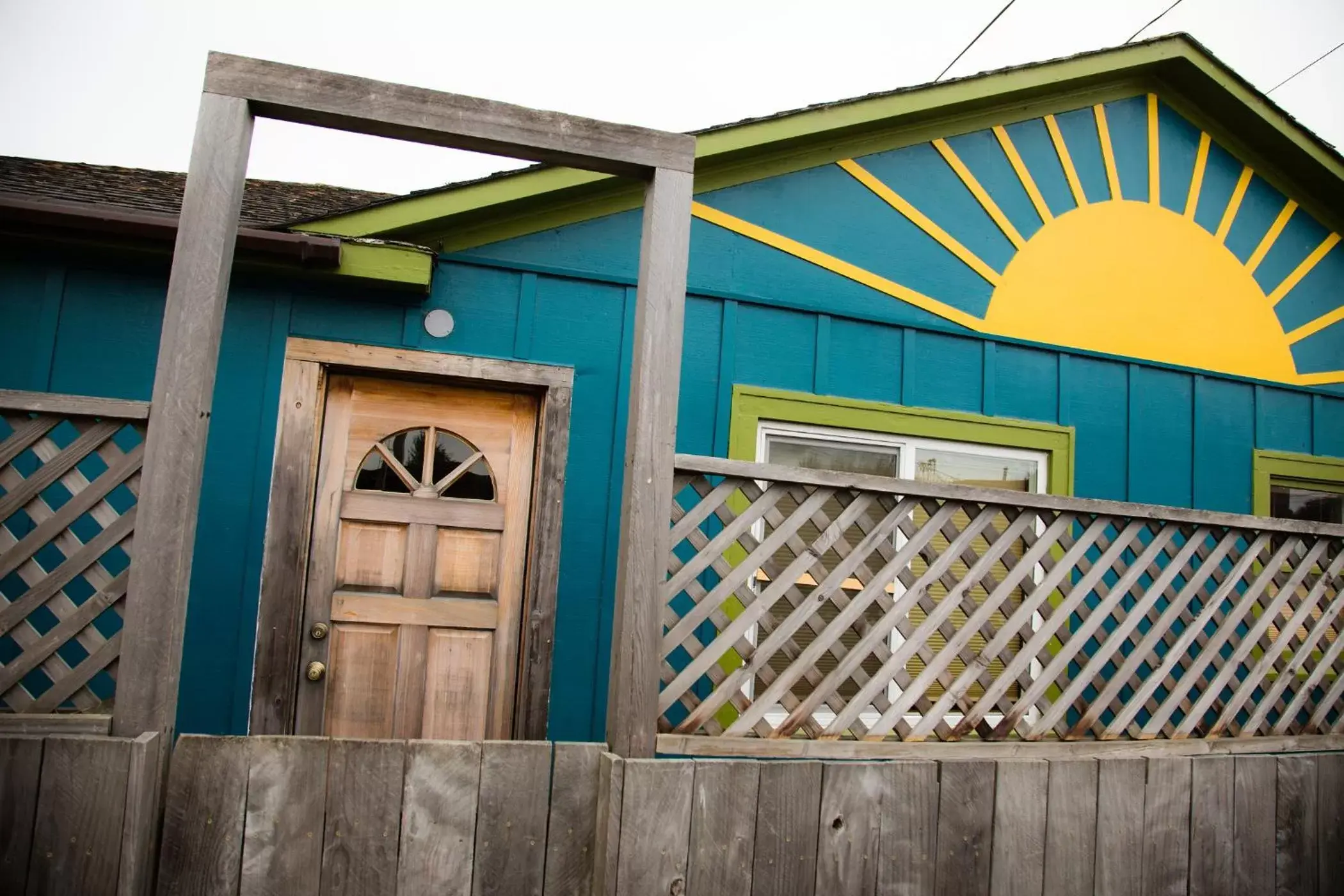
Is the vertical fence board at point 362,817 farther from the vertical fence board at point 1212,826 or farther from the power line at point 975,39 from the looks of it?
the power line at point 975,39

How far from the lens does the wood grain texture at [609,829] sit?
249 cm

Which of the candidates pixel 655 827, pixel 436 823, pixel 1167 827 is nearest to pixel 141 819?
pixel 436 823

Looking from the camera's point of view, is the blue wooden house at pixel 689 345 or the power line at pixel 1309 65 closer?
the blue wooden house at pixel 689 345

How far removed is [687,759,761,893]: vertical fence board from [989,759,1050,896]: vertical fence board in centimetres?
87

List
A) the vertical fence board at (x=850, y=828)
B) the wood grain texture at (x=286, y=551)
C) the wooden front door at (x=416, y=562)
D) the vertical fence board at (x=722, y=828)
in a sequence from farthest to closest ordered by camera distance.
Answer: the wooden front door at (x=416, y=562) → the wood grain texture at (x=286, y=551) → the vertical fence board at (x=850, y=828) → the vertical fence board at (x=722, y=828)

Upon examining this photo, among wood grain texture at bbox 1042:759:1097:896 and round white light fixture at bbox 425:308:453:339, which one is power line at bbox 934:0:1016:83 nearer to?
round white light fixture at bbox 425:308:453:339

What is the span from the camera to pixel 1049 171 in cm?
541

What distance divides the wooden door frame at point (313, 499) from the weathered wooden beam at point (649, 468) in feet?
5.25

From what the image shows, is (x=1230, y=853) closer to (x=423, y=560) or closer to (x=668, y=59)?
(x=423, y=560)

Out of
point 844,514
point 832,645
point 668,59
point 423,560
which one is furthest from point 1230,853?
point 668,59

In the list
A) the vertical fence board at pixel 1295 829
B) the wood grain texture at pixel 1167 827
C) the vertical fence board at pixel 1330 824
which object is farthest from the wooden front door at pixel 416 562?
the vertical fence board at pixel 1330 824

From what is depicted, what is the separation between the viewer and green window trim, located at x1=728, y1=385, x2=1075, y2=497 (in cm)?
455

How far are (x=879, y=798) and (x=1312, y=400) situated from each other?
4789 millimetres


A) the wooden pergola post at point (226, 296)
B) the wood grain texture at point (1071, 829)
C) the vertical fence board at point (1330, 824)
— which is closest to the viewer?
the wooden pergola post at point (226, 296)
